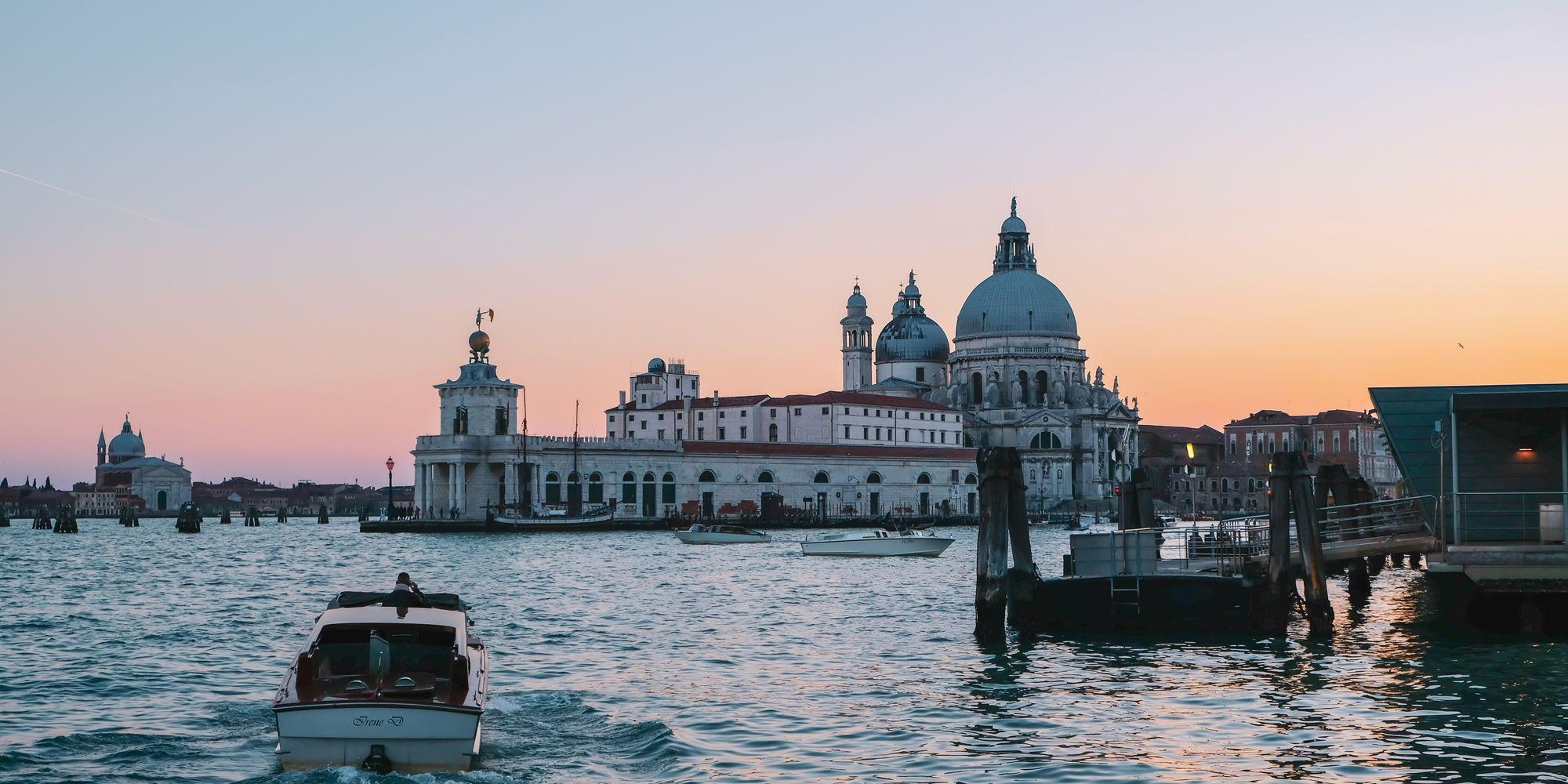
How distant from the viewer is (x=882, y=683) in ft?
74.2

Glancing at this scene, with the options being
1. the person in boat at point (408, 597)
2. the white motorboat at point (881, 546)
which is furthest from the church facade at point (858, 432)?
the person in boat at point (408, 597)

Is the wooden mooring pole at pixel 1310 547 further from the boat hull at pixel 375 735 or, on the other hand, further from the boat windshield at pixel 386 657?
the boat hull at pixel 375 735

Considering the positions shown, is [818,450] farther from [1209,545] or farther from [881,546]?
[1209,545]

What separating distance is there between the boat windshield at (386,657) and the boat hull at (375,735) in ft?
2.39

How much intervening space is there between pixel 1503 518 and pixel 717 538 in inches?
1884

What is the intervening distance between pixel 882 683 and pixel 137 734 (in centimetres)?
910

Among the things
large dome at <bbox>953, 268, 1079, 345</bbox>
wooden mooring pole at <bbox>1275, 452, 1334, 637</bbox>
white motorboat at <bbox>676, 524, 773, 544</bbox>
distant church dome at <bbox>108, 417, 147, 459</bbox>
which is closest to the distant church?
distant church dome at <bbox>108, 417, 147, 459</bbox>

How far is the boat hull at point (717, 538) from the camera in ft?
236

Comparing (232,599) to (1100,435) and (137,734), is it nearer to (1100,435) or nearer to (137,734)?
(137,734)

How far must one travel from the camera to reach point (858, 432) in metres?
116

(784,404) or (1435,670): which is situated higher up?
(784,404)

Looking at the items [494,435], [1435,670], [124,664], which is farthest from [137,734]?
[494,435]

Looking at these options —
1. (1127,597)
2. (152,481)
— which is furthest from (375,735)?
(152,481)

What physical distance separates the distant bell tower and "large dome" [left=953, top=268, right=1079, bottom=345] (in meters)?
13.7
